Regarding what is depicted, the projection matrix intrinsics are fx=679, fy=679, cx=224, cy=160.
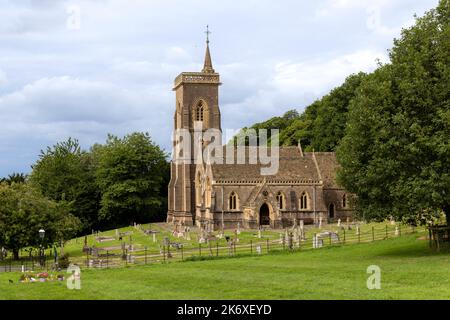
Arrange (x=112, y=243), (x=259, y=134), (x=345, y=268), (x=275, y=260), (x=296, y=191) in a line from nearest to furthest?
(x=345, y=268), (x=275, y=260), (x=112, y=243), (x=296, y=191), (x=259, y=134)

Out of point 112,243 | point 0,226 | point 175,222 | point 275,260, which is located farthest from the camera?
point 175,222

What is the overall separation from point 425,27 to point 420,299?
20211 millimetres

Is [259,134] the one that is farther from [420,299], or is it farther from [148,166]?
[420,299]

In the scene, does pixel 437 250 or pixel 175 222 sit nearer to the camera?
pixel 437 250

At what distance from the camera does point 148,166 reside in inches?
3583

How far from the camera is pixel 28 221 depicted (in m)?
51.9

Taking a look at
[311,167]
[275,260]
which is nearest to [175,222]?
[311,167]

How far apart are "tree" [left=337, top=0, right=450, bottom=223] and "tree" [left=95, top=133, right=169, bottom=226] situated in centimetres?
5250

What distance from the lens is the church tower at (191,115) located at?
8181cm

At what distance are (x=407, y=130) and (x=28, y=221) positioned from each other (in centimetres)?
3068

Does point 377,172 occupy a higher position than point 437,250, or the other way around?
point 377,172

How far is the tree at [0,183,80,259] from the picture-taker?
→ 2008 inches

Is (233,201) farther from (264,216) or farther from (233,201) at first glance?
(264,216)

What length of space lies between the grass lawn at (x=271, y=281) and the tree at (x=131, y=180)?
49130 mm
